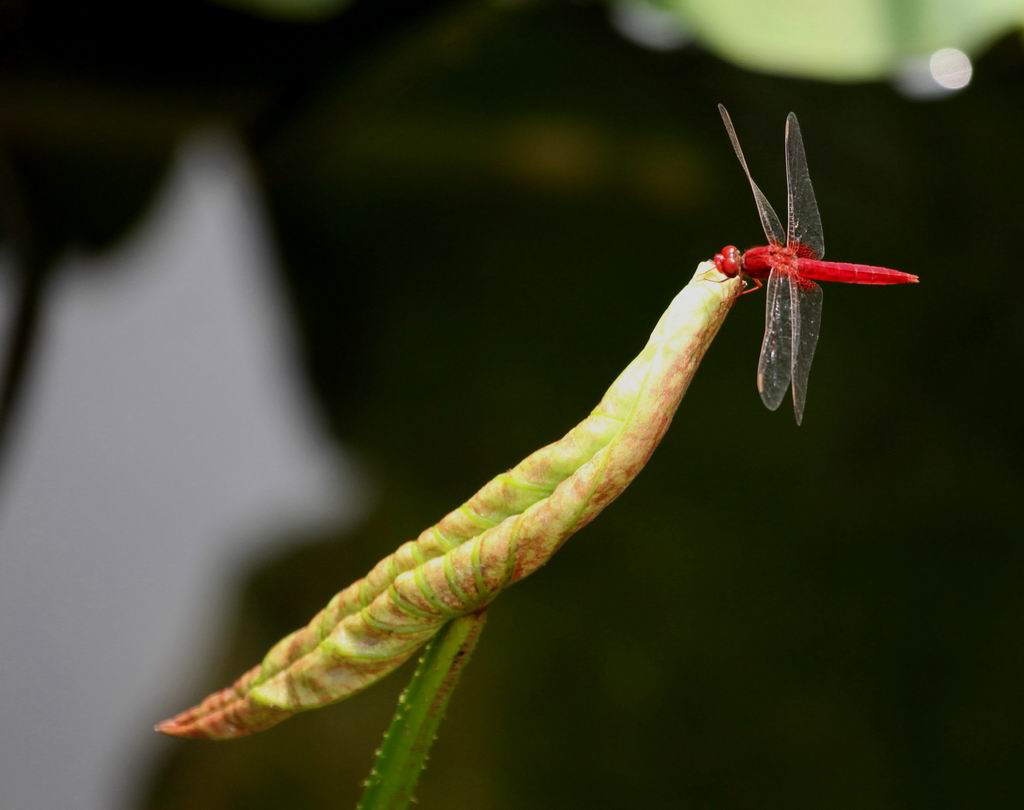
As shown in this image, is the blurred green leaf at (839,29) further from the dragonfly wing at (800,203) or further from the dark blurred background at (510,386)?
Result: the dragonfly wing at (800,203)

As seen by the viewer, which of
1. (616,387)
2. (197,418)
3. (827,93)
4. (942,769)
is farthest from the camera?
(827,93)

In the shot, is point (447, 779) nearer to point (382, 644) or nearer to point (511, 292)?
point (511, 292)

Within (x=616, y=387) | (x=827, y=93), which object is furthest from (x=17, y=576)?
(x=827, y=93)

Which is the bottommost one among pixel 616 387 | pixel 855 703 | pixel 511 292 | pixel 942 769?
pixel 942 769

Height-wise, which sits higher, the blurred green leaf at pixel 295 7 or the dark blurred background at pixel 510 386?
the blurred green leaf at pixel 295 7

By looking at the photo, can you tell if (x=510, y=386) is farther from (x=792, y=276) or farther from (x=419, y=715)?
(x=419, y=715)

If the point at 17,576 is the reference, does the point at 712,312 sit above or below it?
below

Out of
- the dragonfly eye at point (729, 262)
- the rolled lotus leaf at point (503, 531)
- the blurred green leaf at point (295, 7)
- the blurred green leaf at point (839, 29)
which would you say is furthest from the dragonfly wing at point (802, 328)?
the blurred green leaf at point (295, 7)

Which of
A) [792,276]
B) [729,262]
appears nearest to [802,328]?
[792,276]
